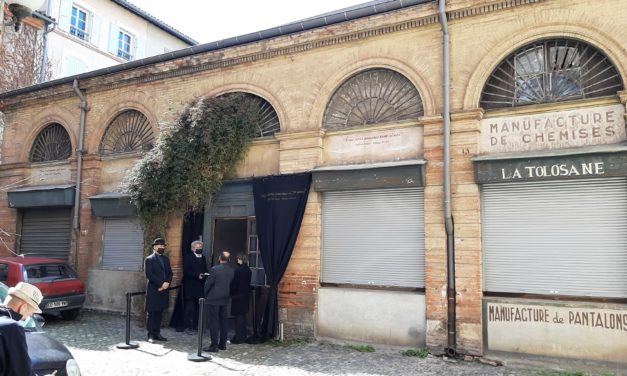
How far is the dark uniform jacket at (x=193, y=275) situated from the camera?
32.8 feet

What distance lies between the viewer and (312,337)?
9.01 metres

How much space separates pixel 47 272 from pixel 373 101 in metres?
7.87

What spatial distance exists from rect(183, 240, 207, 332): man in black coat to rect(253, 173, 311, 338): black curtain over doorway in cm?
147

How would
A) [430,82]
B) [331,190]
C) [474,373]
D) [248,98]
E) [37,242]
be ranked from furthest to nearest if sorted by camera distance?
1. [37,242]
2. [248,98]
3. [331,190]
4. [430,82]
5. [474,373]

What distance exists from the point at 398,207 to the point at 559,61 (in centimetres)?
347

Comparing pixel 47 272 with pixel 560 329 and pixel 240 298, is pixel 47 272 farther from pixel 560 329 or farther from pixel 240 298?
pixel 560 329

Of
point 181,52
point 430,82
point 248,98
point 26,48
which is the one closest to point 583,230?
point 430,82

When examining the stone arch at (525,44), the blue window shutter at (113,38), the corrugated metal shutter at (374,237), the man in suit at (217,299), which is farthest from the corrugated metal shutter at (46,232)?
the blue window shutter at (113,38)

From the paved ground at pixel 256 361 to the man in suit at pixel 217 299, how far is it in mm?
242

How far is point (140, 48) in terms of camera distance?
85.8 feet

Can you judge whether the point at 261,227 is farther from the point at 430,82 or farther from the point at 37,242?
the point at 37,242

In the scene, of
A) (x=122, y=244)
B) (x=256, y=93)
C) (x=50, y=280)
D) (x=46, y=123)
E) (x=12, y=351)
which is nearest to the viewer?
(x=12, y=351)

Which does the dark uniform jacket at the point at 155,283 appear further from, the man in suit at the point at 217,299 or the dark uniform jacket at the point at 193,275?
the man in suit at the point at 217,299

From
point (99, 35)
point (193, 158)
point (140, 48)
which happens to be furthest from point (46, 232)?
point (140, 48)
